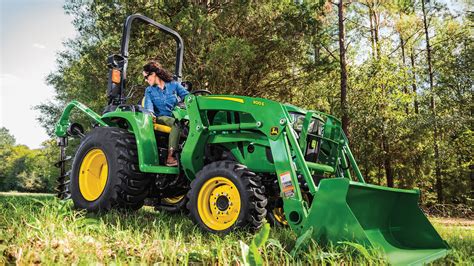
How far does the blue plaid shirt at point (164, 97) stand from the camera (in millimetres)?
5465

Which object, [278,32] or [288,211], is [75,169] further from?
[278,32]

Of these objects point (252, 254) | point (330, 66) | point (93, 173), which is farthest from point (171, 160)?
point (330, 66)

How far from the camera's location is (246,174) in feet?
13.4

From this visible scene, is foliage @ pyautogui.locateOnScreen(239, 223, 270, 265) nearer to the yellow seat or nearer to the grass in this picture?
the grass

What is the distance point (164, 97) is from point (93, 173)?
131cm

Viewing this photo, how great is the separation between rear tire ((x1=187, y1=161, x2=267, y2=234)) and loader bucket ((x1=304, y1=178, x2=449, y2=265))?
66 centimetres

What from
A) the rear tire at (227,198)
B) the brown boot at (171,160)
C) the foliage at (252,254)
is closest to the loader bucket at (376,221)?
the rear tire at (227,198)

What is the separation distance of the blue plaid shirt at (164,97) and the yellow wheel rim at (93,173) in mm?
853

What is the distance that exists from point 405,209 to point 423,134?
48.0 ft

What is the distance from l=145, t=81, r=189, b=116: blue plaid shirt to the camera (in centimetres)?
546

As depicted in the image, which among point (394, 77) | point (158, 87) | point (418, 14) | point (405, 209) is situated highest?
point (418, 14)

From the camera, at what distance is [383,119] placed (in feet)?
56.4

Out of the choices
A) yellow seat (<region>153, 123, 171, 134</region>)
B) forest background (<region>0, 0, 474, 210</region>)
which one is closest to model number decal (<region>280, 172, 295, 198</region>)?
yellow seat (<region>153, 123, 171, 134</region>)

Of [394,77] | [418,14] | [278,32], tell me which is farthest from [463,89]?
[278,32]
